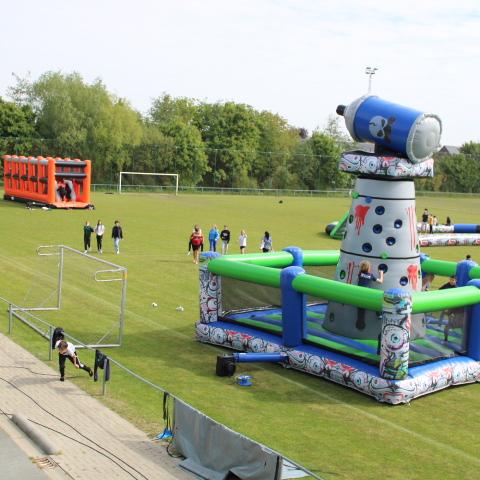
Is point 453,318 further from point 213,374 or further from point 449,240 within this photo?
point 449,240

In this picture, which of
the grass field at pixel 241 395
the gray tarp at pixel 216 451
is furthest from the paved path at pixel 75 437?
the grass field at pixel 241 395

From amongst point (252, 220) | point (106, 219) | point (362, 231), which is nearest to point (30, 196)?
point (106, 219)

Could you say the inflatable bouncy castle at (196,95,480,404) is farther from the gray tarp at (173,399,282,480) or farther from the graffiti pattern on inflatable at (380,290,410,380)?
the gray tarp at (173,399,282,480)

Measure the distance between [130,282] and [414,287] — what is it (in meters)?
11.5

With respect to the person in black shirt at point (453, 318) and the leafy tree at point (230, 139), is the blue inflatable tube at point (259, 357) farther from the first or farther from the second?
the leafy tree at point (230, 139)

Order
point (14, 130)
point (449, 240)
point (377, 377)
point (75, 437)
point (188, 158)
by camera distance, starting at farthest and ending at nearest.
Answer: point (188, 158), point (14, 130), point (449, 240), point (377, 377), point (75, 437)

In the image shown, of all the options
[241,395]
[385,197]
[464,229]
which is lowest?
[241,395]

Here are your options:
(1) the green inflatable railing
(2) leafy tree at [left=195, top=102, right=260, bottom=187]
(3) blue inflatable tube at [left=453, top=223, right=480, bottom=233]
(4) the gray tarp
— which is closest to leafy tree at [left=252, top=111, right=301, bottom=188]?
(2) leafy tree at [left=195, top=102, right=260, bottom=187]

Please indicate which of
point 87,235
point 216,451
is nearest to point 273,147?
point 87,235

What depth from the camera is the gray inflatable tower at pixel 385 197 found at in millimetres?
16094

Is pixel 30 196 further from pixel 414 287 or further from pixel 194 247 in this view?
pixel 414 287

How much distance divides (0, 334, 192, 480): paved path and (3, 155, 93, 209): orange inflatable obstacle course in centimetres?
3423

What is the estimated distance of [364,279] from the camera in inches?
640

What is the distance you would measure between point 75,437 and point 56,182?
3879cm
